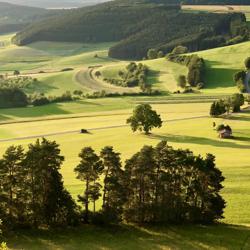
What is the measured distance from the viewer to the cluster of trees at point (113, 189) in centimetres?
5262

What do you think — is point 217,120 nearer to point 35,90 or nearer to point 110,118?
point 110,118

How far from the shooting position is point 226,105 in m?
123

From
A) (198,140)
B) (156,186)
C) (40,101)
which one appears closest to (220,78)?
(40,101)

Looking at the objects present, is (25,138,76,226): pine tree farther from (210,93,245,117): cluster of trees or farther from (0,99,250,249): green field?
(210,93,245,117): cluster of trees

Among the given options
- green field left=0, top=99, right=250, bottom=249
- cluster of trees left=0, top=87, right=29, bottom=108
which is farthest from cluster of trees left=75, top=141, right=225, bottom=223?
cluster of trees left=0, top=87, right=29, bottom=108

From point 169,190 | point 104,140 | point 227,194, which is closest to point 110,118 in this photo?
point 104,140

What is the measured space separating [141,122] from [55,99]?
2457 inches

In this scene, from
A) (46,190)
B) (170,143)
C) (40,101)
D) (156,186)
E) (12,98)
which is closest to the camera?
(46,190)

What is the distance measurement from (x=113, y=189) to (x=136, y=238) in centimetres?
582

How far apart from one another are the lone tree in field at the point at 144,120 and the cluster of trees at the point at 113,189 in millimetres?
49249

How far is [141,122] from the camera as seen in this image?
106250 millimetres

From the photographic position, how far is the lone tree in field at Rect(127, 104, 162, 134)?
346 feet

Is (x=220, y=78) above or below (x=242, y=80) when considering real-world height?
above

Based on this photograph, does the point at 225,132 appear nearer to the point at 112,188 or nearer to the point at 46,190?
the point at 112,188
